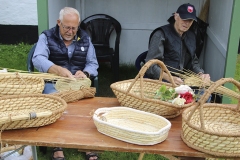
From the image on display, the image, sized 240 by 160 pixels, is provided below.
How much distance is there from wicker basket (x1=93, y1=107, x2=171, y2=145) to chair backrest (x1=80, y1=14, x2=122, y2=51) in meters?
3.24

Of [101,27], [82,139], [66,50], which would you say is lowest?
[82,139]

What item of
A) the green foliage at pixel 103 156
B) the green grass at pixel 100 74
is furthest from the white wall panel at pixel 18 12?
the green foliage at pixel 103 156

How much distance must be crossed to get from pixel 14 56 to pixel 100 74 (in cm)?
210

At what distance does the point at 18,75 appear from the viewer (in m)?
2.69

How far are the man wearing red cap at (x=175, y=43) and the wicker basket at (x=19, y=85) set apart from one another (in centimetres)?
138

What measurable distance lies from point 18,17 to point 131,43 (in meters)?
3.19

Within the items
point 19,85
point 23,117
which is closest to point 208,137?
point 23,117

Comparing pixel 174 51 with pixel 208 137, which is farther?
pixel 174 51

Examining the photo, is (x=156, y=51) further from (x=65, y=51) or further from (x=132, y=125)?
(x=132, y=125)

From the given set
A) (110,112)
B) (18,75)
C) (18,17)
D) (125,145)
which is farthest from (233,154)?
(18,17)

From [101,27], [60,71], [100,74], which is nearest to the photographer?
[60,71]

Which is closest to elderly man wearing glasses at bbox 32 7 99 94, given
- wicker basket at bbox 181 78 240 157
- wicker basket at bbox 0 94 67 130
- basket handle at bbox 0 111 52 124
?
wicker basket at bbox 0 94 67 130

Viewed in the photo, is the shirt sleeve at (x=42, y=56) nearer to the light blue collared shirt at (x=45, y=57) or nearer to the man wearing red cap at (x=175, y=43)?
the light blue collared shirt at (x=45, y=57)

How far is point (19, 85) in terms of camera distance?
2.47m
